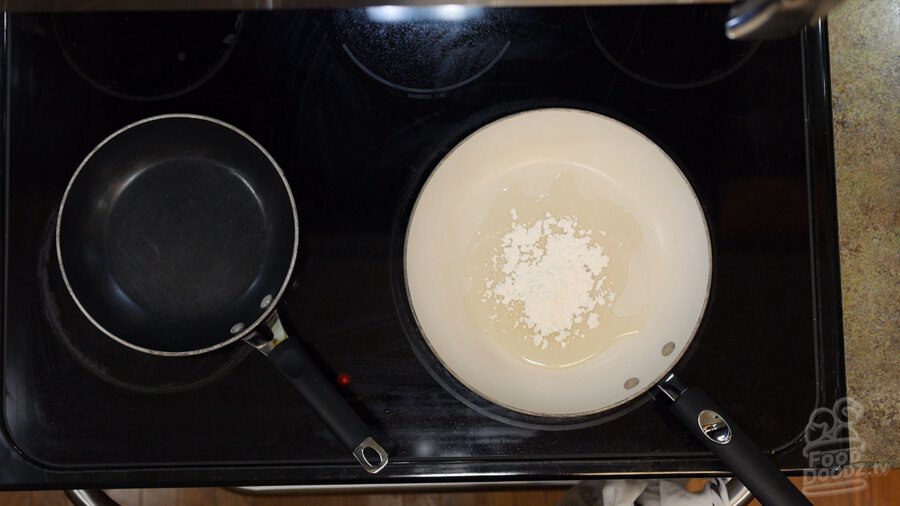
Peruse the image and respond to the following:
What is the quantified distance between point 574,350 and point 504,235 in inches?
5.1

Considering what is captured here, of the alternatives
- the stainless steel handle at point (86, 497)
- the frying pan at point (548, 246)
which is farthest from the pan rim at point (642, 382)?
the stainless steel handle at point (86, 497)

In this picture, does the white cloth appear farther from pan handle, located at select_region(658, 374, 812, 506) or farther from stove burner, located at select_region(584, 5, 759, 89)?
stove burner, located at select_region(584, 5, 759, 89)

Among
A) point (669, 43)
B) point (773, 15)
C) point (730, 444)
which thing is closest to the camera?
point (773, 15)

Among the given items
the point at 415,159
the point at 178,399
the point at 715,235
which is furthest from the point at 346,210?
the point at 715,235

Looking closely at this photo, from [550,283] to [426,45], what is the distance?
256mm

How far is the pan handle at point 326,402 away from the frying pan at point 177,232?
61 mm

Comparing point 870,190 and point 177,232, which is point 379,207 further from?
point 870,190

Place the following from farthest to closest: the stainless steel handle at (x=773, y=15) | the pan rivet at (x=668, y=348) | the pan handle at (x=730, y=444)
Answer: the pan rivet at (x=668, y=348)
the pan handle at (x=730, y=444)
the stainless steel handle at (x=773, y=15)

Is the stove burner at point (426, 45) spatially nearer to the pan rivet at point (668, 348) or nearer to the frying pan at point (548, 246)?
the frying pan at point (548, 246)

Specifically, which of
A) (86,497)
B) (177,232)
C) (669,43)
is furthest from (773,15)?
(86,497)

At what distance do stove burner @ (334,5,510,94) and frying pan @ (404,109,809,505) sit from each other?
0.07m

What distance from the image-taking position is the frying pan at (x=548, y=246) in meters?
0.60

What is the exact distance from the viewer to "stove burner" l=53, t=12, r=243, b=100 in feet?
2.04

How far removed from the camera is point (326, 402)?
53cm
